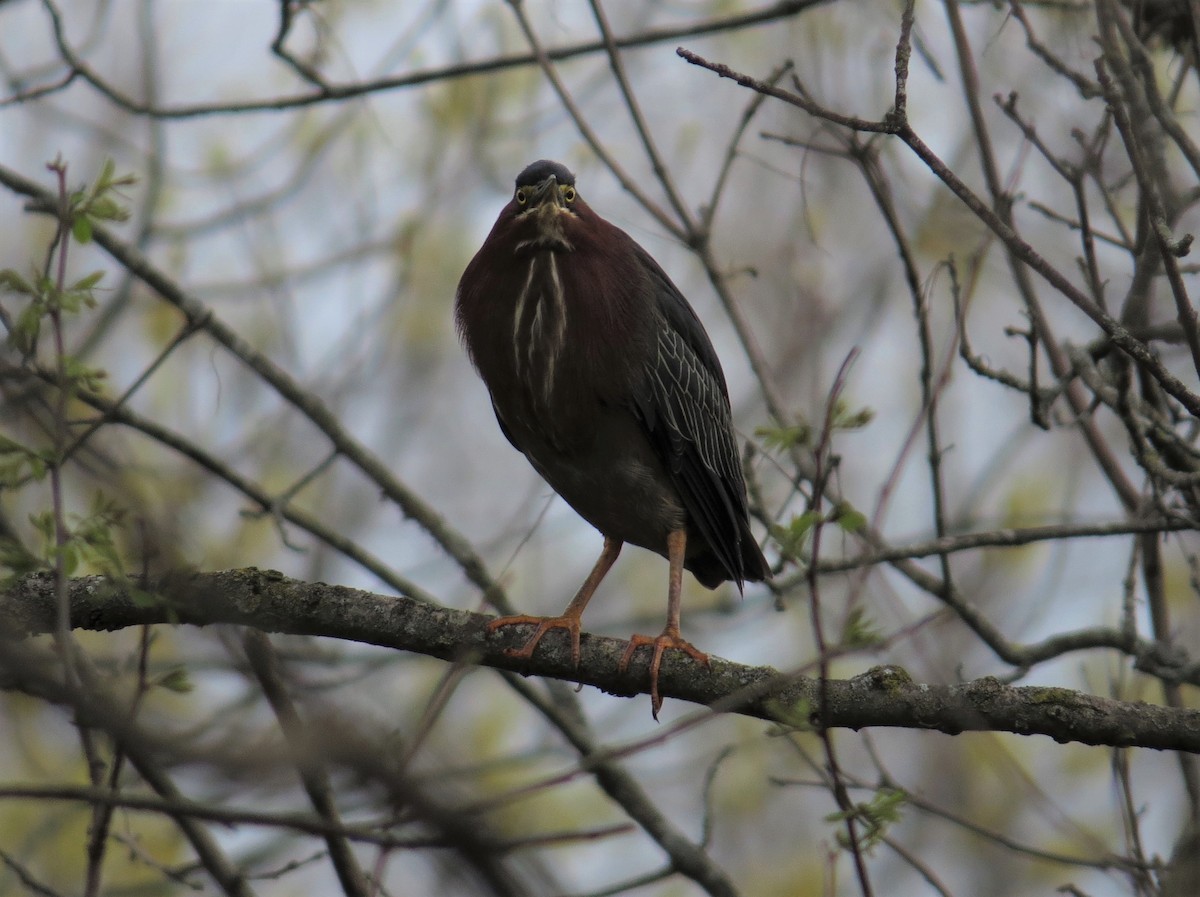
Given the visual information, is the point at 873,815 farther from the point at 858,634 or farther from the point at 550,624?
the point at 550,624

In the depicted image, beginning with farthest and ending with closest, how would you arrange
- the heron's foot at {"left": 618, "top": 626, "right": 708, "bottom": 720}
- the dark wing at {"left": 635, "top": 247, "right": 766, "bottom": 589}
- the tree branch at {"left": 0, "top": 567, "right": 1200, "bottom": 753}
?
the dark wing at {"left": 635, "top": 247, "right": 766, "bottom": 589}, the heron's foot at {"left": 618, "top": 626, "right": 708, "bottom": 720}, the tree branch at {"left": 0, "top": 567, "right": 1200, "bottom": 753}

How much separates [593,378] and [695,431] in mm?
568

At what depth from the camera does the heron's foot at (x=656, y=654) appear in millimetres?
4203

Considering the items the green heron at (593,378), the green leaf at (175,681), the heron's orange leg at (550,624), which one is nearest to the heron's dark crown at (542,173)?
the green heron at (593,378)

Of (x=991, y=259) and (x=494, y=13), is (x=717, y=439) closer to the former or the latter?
(x=991, y=259)

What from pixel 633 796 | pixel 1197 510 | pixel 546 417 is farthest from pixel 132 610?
pixel 1197 510

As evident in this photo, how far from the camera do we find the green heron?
4.98 metres

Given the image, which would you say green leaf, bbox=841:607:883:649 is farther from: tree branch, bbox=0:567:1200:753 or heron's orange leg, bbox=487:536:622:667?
heron's orange leg, bbox=487:536:622:667

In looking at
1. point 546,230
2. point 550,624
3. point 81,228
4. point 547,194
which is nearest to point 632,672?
point 550,624

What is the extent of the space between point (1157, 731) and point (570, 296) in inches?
106

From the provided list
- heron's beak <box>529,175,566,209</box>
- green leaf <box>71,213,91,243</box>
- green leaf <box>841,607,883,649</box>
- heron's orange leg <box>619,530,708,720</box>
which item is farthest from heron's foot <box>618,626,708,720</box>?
green leaf <box>71,213,91,243</box>

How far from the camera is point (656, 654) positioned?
428 cm

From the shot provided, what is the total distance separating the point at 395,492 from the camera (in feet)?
18.3

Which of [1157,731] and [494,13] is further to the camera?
[494,13]
